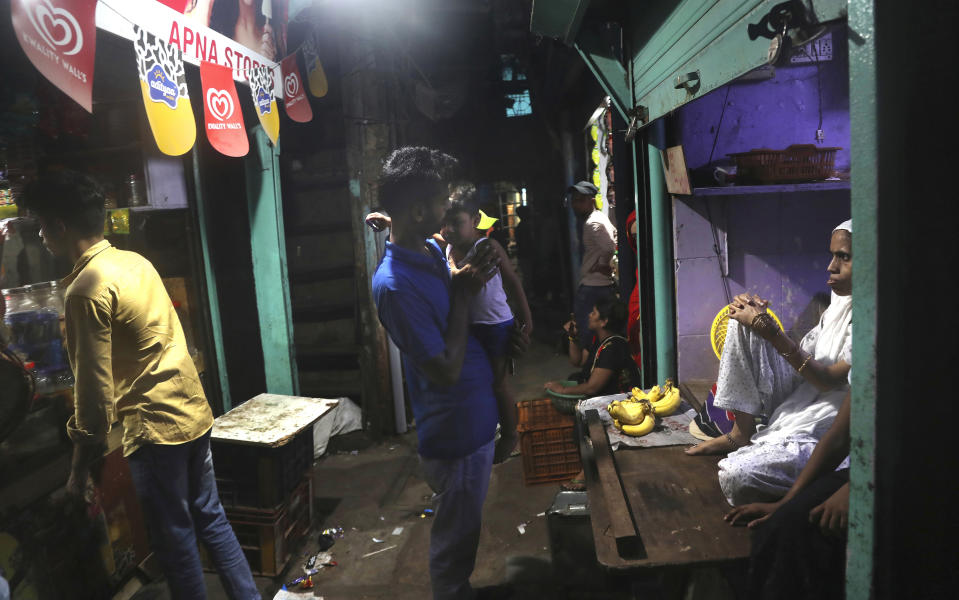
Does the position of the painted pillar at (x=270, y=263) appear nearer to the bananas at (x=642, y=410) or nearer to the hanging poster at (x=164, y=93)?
the hanging poster at (x=164, y=93)

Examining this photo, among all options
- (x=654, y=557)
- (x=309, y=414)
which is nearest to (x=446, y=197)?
(x=654, y=557)

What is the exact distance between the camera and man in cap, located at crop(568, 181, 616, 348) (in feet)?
20.6

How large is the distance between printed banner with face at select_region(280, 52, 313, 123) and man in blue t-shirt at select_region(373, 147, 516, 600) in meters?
2.75

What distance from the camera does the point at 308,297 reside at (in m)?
5.83

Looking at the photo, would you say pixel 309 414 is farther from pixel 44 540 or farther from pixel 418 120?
pixel 418 120

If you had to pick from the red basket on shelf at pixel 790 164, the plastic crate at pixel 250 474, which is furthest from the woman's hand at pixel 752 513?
the plastic crate at pixel 250 474

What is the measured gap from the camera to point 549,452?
4121mm

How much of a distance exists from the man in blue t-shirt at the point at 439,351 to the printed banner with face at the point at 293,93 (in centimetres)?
275

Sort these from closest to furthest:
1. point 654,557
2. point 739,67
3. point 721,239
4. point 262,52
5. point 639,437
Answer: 1. point 739,67
2. point 654,557
3. point 639,437
4. point 721,239
5. point 262,52

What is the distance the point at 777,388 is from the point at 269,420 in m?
3.13

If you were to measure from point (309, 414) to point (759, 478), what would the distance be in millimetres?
2908

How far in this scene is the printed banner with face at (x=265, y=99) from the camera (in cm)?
432

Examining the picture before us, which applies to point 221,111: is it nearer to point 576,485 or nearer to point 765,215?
point 576,485

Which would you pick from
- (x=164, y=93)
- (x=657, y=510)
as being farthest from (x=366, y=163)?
(x=657, y=510)
